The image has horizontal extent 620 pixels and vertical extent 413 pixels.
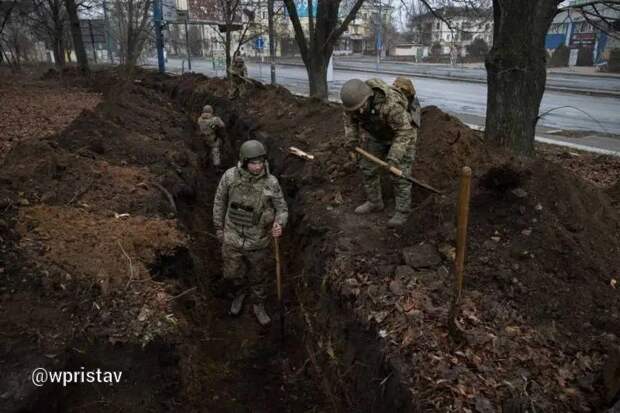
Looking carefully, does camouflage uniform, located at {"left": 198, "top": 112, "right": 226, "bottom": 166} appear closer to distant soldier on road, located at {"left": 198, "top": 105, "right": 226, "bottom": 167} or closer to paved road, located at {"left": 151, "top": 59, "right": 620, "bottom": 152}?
distant soldier on road, located at {"left": 198, "top": 105, "right": 226, "bottom": 167}

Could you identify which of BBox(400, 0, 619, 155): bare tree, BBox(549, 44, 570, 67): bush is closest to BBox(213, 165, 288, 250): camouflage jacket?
BBox(400, 0, 619, 155): bare tree

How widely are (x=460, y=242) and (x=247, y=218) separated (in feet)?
8.67

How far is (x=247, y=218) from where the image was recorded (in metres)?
5.00

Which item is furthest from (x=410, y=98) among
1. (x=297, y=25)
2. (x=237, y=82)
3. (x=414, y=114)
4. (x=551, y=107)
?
(x=551, y=107)

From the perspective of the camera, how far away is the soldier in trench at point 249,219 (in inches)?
191

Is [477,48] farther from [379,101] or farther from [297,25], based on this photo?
[379,101]

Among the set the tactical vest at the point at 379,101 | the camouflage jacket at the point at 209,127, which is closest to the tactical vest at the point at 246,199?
Result: the tactical vest at the point at 379,101

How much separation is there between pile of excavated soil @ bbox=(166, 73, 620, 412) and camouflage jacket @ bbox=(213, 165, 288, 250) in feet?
2.44

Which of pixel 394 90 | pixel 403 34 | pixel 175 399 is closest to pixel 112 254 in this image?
pixel 175 399

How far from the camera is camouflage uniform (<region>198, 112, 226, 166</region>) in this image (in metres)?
9.88

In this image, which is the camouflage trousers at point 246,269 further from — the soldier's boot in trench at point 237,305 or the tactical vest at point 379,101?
the tactical vest at point 379,101

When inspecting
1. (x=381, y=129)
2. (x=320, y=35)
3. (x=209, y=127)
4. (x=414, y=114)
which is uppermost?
(x=320, y=35)

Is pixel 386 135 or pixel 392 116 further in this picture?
pixel 386 135

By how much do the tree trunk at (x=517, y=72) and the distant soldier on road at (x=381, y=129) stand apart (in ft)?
6.30
